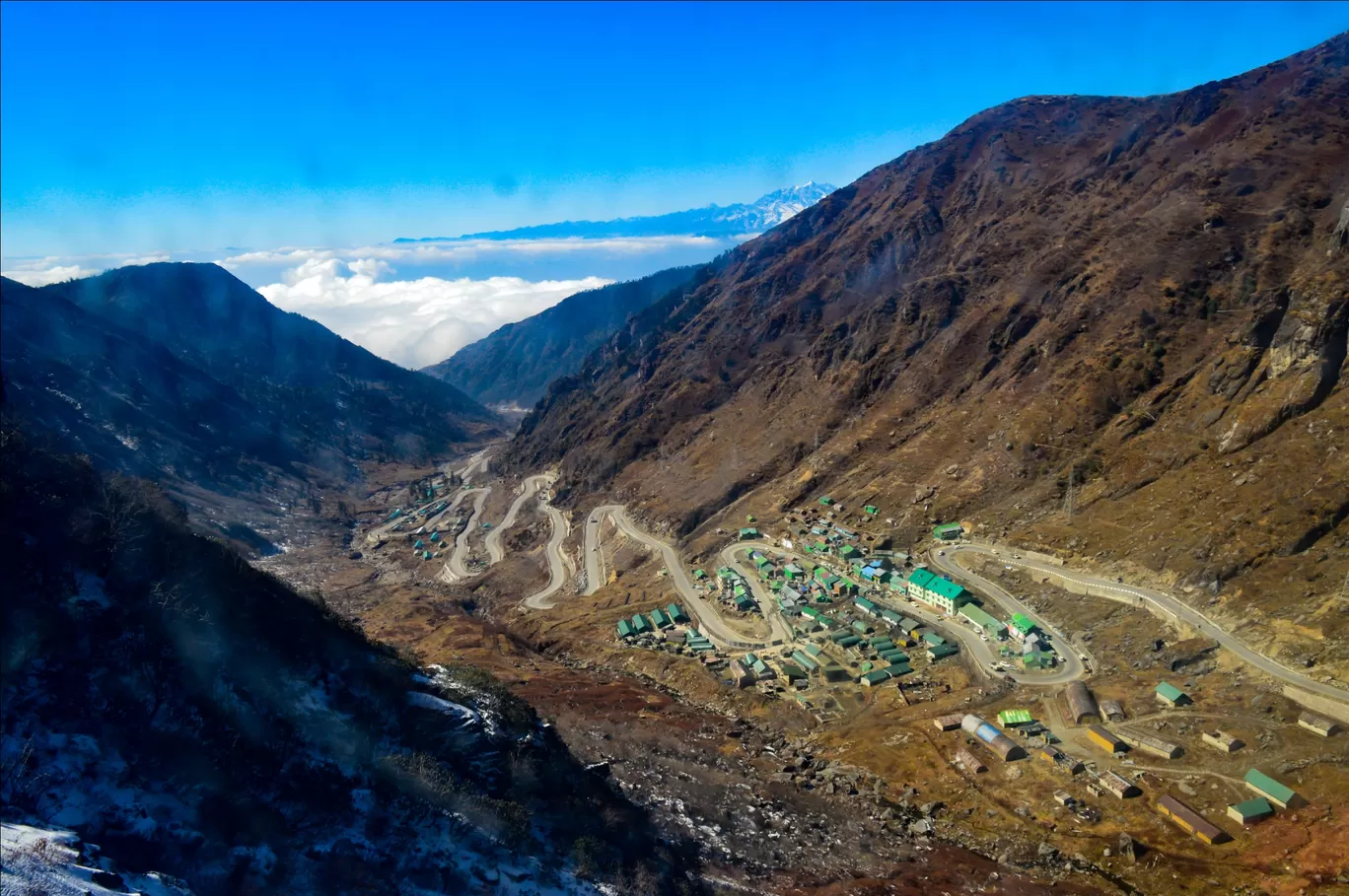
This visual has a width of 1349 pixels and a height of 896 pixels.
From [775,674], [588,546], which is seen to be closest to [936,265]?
[588,546]

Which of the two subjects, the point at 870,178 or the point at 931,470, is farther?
the point at 870,178

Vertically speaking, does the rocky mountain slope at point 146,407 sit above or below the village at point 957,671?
above

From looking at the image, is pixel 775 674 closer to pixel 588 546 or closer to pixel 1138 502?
pixel 1138 502

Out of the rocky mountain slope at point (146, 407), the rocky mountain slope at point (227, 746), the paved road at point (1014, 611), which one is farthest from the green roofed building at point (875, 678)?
the rocky mountain slope at point (146, 407)

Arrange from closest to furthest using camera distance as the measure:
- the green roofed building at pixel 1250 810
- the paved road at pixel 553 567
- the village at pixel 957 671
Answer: the green roofed building at pixel 1250 810
the village at pixel 957 671
the paved road at pixel 553 567

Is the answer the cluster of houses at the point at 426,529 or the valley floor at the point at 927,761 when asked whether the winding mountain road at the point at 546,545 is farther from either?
the valley floor at the point at 927,761
